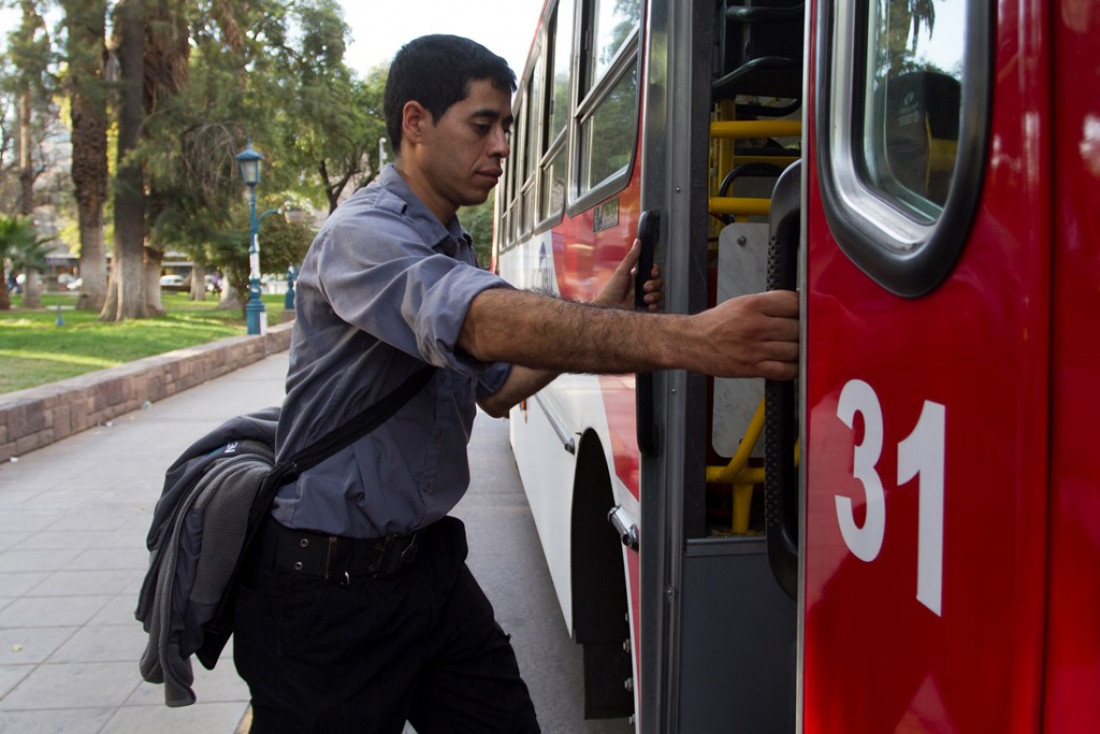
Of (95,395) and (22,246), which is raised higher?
(22,246)

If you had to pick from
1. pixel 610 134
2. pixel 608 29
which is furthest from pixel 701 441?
pixel 608 29

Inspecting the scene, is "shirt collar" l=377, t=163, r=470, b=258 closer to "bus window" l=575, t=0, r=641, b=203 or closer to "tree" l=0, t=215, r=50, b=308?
"bus window" l=575, t=0, r=641, b=203

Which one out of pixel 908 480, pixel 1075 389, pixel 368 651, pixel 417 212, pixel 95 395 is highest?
pixel 417 212

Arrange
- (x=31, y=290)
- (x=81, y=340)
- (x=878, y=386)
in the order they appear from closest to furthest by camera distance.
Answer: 1. (x=878, y=386)
2. (x=81, y=340)
3. (x=31, y=290)

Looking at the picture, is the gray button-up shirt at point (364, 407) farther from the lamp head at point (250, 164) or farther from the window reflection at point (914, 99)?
the lamp head at point (250, 164)

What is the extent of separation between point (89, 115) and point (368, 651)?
A: 897 inches

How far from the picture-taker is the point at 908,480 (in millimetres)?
1185

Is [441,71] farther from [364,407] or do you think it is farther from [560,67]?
[560,67]

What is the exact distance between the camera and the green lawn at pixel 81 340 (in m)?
11.9

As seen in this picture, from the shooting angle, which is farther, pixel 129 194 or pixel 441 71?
pixel 129 194

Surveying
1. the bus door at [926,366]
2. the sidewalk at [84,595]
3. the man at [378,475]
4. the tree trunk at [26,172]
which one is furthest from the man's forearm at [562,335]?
the tree trunk at [26,172]

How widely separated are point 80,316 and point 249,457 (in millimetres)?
24180

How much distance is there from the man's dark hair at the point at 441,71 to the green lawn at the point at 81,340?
9022 millimetres

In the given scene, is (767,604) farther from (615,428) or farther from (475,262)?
(475,262)
